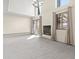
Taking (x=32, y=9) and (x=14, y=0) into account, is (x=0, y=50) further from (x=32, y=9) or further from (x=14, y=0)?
(x=32, y=9)

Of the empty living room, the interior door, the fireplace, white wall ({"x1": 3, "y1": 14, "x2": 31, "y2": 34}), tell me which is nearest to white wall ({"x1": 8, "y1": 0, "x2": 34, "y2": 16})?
the empty living room

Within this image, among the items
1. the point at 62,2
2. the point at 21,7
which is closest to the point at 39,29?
the point at 21,7

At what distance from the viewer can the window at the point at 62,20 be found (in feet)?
22.8

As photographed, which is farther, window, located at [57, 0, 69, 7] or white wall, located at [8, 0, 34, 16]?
white wall, located at [8, 0, 34, 16]

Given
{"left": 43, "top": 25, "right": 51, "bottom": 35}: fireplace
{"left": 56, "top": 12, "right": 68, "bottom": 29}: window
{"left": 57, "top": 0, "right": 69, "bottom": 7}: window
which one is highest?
{"left": 57, "top": 0, "right": 69, "bottom": 7}: window

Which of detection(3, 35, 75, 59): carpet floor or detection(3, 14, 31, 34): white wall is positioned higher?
detection(3, 14, 31, 34): white wall

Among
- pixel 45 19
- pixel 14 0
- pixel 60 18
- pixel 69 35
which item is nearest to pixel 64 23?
pixel 60 18

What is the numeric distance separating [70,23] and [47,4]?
4.16 metres

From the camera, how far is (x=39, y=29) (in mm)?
12445

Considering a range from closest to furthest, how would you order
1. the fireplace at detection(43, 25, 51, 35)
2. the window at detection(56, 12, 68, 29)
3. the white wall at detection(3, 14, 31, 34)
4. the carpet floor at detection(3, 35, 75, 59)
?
the carpet floor at detection(3, 35, 75, 59), the window at detection(56, 12, 68, 29), the fireplace at detection(43, 25, 51, 35), the white wall at detection(3, 14, 31, 34)

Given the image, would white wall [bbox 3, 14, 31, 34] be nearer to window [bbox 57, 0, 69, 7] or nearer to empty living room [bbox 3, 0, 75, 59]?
empty living room [bbox 3, 0, 75, 59]

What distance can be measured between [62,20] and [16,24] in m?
7.55

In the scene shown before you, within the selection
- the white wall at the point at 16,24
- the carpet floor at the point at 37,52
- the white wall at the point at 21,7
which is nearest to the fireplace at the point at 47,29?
the carpet floor at the point at 37,52

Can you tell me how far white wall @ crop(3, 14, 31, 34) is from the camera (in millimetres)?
12370
